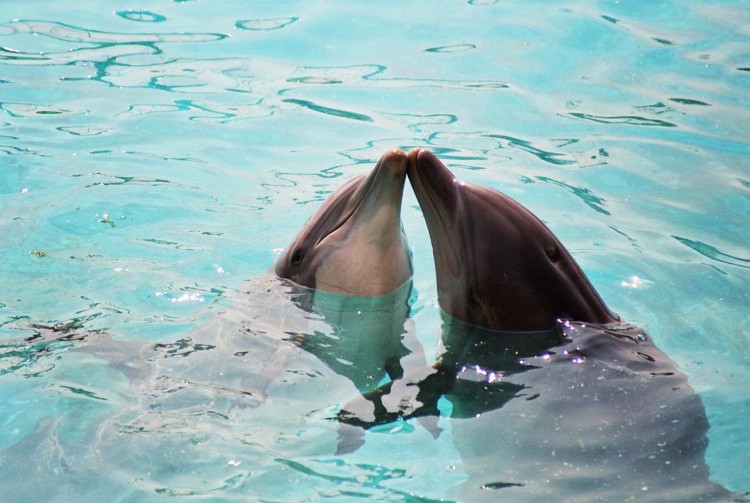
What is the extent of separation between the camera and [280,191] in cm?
832

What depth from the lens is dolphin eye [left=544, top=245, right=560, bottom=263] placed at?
4973 mm

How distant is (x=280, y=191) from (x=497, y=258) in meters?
3.74

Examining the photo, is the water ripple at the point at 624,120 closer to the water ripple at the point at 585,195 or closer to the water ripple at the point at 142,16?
the water ripple at the point at 585,195

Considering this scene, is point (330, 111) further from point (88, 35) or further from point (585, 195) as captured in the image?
point (88, 35)

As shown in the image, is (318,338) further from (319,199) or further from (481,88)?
(481,88)

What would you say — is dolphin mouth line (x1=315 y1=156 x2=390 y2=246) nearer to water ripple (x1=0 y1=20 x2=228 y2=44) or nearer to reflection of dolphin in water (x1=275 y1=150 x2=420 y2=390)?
reflection of dolphin in water (x1=275 y1=150 x2=420 y2=390)

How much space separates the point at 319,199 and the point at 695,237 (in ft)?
10.2

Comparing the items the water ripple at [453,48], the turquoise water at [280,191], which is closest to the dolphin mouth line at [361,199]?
the turquoise water at [280,191]

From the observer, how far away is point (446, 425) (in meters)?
4.79

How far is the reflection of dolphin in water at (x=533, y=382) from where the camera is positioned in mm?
4266

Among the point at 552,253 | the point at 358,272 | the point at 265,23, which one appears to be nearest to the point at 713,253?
the point at 552,253

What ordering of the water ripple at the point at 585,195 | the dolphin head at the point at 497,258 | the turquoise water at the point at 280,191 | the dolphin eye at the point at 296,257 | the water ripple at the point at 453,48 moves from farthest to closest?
the water ripple at the point at 453,48, the water ripple at the point at 585,195, the dolphin eye at the point at 296,257, the dolphin head at the point at 497,258, the turquoise water at the point at 280,191

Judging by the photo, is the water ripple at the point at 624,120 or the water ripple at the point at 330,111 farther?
the water ripple at the point at 330,111

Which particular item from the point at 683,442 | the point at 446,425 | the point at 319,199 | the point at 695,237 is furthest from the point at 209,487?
the point at 695,237
